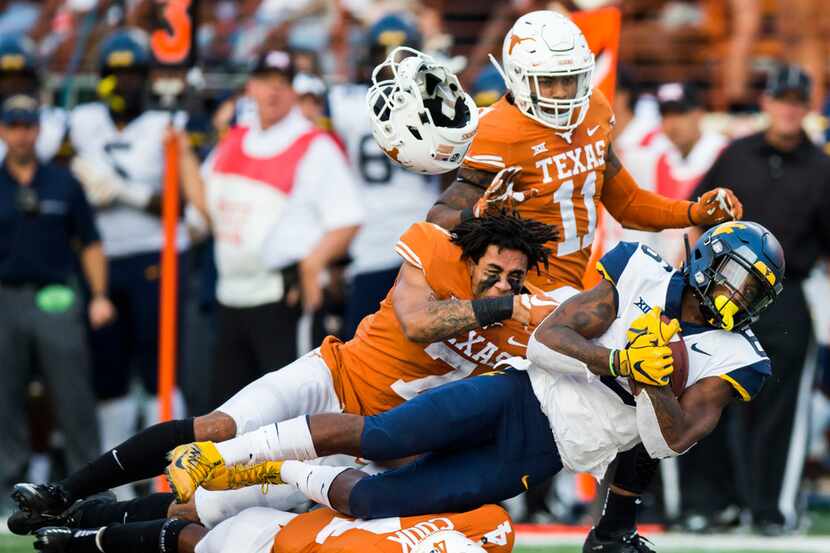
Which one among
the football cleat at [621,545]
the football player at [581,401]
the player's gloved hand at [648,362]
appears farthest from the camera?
the football cleat at [621,545]

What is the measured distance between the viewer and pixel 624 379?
596 cm

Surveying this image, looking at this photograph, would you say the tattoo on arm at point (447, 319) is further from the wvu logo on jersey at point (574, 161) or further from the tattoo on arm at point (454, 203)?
the wvu logo on jersey at point (574, 161)

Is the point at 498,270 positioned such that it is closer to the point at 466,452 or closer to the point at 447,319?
the point at 447,319

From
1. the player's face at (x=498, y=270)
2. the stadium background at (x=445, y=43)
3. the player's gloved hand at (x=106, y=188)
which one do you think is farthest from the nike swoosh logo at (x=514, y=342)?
the stadium background at (x=445, y=43)

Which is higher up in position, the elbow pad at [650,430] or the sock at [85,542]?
the elbow pad at [650,430]

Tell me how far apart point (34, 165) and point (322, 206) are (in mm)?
1666

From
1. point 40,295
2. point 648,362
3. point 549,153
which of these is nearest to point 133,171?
point 40,295

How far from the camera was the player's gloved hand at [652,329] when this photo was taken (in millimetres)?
5707

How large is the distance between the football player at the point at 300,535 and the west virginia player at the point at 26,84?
13.2ft

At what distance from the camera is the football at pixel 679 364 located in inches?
234

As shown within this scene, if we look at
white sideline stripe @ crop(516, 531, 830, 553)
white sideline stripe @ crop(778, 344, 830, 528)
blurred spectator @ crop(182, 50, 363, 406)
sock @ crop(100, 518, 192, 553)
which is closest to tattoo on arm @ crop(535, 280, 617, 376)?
sock @ crop(100, 518, 192, 553)

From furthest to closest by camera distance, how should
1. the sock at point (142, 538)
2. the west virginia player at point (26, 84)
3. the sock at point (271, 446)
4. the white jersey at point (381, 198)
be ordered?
the west virginia player at point (26, 84) → the white jersey at point (381, 198) → the sock at point (142, 538) → the sock at point (271, 446)

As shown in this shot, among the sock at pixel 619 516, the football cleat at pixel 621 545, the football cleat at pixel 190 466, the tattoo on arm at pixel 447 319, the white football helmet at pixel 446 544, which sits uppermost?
the tattoo on arm at pixel 447 319

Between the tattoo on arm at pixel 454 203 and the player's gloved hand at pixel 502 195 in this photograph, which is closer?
the player's gloved hand at pixel 502 195
